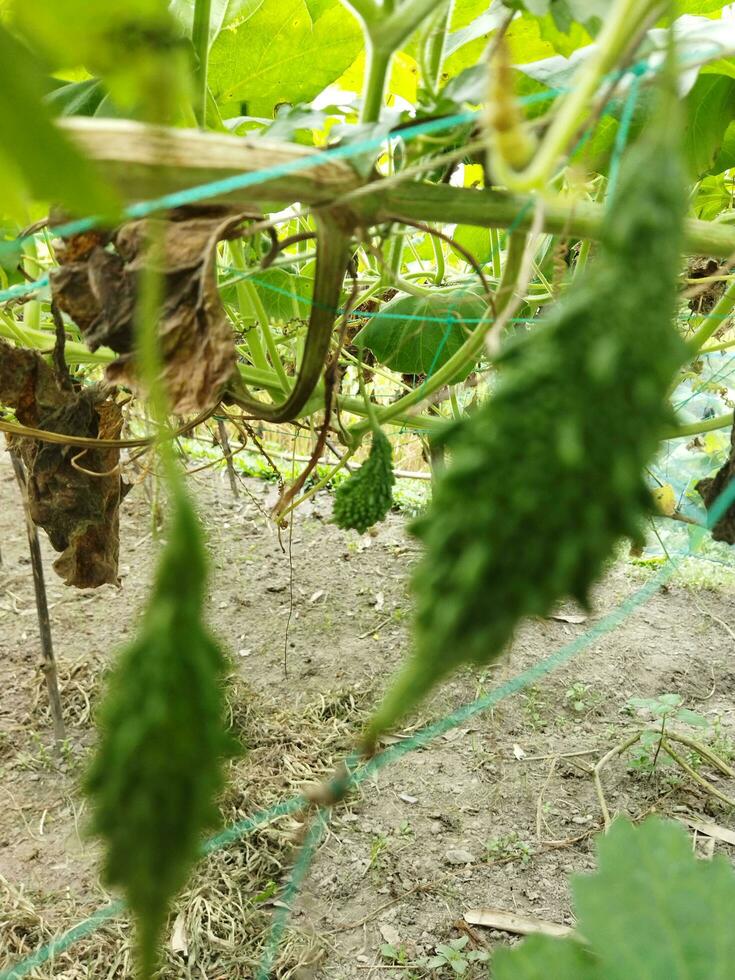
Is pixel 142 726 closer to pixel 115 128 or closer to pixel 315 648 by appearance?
pixel 115 128

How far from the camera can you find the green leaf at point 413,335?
59.3 inches

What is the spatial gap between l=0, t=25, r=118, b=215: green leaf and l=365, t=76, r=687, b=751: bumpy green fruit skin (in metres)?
0.16

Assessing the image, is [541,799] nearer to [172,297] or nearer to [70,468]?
[70,468]

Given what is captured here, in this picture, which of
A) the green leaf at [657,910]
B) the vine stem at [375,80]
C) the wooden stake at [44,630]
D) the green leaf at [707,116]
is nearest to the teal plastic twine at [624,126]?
the vine stem at [375,80]

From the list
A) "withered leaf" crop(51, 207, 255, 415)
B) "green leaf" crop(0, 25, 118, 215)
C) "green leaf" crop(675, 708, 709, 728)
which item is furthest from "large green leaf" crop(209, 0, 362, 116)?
"green leaf" crop(675, 708, 709, 728)

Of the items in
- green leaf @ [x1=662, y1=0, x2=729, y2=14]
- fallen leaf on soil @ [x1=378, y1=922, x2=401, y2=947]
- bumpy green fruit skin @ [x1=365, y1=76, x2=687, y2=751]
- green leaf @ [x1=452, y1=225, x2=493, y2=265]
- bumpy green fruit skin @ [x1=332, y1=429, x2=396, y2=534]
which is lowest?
fallen leaf on soil @ [x1=378, y1=922, x2=401, y2=947]

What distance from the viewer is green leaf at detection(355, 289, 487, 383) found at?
1506mm

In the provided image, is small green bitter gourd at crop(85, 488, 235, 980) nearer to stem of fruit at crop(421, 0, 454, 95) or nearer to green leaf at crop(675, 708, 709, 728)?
stem of fruit at crop(421, 0, 454, 95)

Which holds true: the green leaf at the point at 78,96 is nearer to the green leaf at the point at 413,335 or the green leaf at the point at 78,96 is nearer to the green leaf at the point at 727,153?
the green leaf at the point at 413,335

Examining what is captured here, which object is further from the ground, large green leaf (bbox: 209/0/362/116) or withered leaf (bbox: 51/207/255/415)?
large green leaf (bbox: 209/0/362/116)

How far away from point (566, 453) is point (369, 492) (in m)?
0.65

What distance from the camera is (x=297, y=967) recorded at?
5.78ft

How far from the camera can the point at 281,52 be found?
1246mm

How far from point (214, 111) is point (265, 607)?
2531mm
